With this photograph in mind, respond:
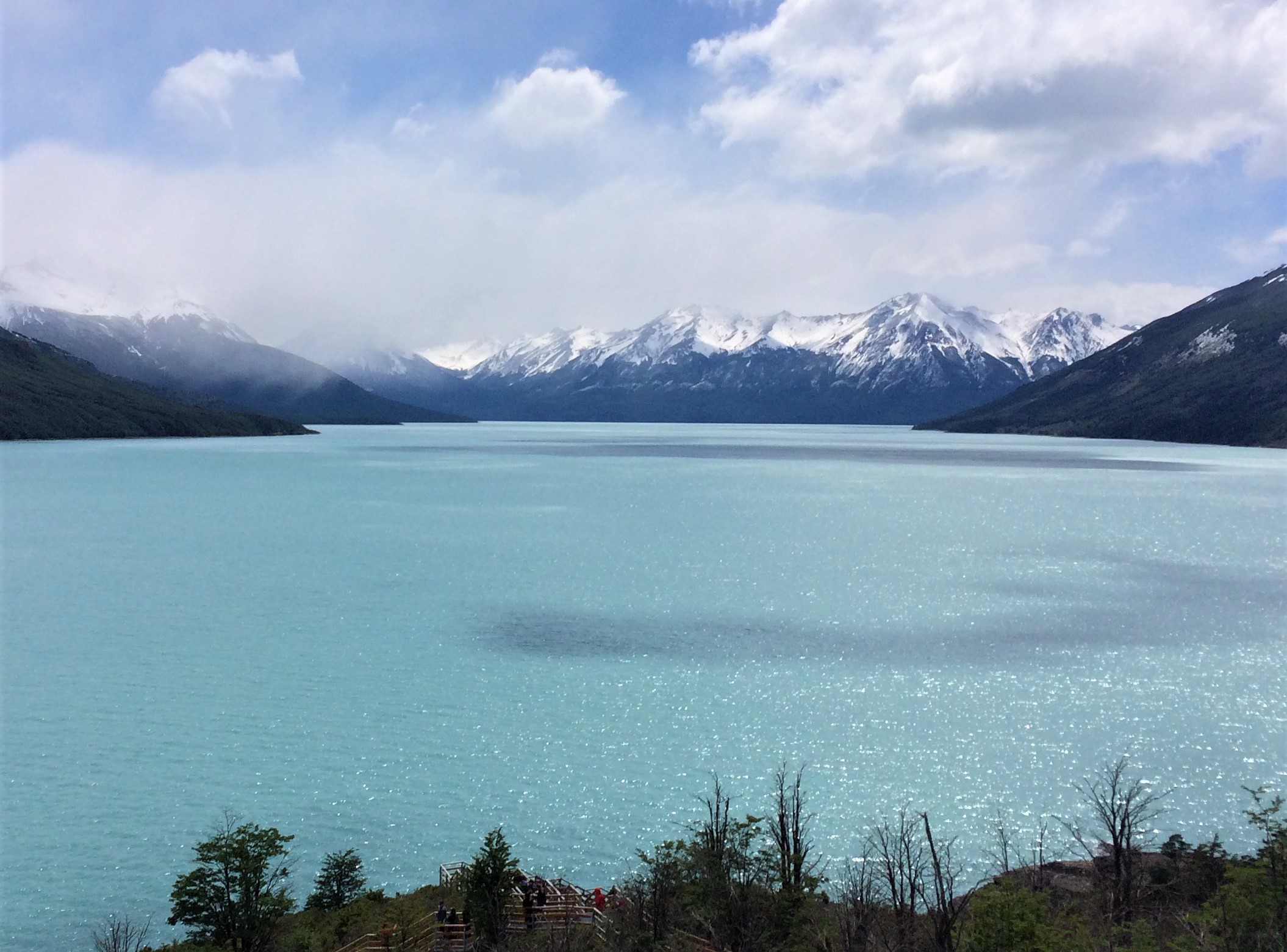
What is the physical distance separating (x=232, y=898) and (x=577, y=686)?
77.1ft

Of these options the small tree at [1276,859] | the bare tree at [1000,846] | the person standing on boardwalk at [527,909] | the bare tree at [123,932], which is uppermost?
the small tree at [1276,859]

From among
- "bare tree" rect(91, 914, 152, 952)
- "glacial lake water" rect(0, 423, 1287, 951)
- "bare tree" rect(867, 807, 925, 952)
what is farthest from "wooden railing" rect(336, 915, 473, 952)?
"bare tree" rect(867, 807, 925, 952)

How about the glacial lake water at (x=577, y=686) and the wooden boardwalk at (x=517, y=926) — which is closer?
the wooden boardwalk at (x=517, y=926)

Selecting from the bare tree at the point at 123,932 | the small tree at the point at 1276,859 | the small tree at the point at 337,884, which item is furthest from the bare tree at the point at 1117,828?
the bare tree at the point at 123,932

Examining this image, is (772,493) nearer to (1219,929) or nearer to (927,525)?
(927,525)

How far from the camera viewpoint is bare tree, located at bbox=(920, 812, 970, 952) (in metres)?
21.8

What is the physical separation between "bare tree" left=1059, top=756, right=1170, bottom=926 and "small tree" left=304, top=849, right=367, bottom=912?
2325 centimetres

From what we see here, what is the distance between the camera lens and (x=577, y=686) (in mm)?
50250

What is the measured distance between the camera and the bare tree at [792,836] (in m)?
28.1

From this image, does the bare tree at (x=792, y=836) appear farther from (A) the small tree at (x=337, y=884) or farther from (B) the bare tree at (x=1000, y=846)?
(A) the small tree at (x=337, y=884)

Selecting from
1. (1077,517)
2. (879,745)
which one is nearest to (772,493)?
(1077,517)

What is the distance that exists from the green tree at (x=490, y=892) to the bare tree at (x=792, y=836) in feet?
27.2

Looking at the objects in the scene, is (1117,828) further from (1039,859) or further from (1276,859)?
(1276,859)

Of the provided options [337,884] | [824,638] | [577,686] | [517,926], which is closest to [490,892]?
[517,926]
